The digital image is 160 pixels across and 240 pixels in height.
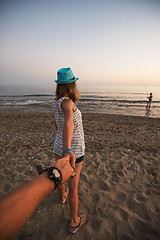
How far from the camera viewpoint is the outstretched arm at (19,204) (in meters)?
0.70

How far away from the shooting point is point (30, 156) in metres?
5.11

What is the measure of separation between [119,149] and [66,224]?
13.2 feet

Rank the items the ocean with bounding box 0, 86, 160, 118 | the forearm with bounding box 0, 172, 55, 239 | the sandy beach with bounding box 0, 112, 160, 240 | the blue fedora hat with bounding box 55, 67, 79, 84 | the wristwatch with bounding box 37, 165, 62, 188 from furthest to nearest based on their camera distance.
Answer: the ocean with bounding box 0, 86, 160, 118 < the sandy beach with bounding box 0, 112, 160, 240 < the blue fedora hat with bounding box 55, 67, 79, 84 < the wristwatch with bounding box 37, 165, 62, 188 < the forearm with bounding box 0, 172, 55, 239

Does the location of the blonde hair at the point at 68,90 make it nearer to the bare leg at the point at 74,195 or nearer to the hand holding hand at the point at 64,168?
the hand holding hand at the point at 64,168

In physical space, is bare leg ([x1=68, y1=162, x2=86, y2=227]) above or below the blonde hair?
below

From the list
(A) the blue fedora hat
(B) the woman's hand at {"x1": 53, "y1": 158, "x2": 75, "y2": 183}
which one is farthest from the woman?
(B) the woman's hand at {"x1": 53, "y1": 158, "x2": 75, "y2": 183}

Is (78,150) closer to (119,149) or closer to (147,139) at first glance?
(119,149)

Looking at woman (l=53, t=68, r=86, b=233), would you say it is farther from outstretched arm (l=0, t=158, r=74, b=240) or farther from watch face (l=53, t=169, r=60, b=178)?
outstretched arm (l=0, t=158, r=74, b=240)

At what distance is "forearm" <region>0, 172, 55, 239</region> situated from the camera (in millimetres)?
703

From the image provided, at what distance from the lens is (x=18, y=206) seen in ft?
2.52

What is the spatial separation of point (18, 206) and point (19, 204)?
1 centimetres

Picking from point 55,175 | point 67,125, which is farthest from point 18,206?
point 67,125

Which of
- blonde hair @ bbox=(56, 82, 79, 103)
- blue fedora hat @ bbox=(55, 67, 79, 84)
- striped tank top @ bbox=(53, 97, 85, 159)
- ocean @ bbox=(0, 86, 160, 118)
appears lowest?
ocean @ bbox=(0, 86, 160, 118)

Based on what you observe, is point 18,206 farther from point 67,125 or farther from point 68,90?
point 68,90
